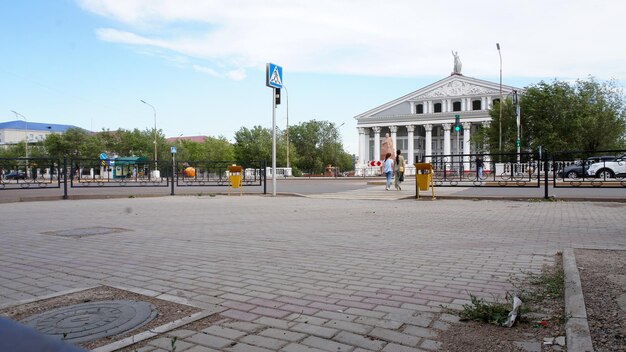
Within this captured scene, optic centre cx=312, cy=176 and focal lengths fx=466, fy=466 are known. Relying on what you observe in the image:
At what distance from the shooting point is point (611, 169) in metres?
15.5

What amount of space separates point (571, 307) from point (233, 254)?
3.97 meters

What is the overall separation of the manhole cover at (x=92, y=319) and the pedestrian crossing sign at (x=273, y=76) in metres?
14.7

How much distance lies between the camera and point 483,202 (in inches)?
552

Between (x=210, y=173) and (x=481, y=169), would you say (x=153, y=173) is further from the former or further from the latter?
(x=481, y=169)

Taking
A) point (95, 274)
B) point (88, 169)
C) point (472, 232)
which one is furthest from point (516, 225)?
point (88, 169)

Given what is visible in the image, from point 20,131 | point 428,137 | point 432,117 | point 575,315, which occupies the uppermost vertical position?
point 20,131

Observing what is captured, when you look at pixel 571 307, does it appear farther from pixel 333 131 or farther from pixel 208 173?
pixel 333 131

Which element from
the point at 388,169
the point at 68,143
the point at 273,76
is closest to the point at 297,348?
the point at 273,76

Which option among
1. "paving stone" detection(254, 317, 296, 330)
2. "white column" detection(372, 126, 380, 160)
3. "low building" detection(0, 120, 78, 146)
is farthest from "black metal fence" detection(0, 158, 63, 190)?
"low building" detection(0, 120, 78, 146)

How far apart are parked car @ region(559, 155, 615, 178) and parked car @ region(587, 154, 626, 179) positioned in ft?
0.47

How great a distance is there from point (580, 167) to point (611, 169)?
1579 mm

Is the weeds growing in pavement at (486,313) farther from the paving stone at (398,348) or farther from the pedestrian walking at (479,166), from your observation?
the pedestrian walking at (479,166)

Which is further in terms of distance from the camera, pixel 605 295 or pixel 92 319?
pixel 605 295

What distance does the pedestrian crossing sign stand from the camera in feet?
58.2
